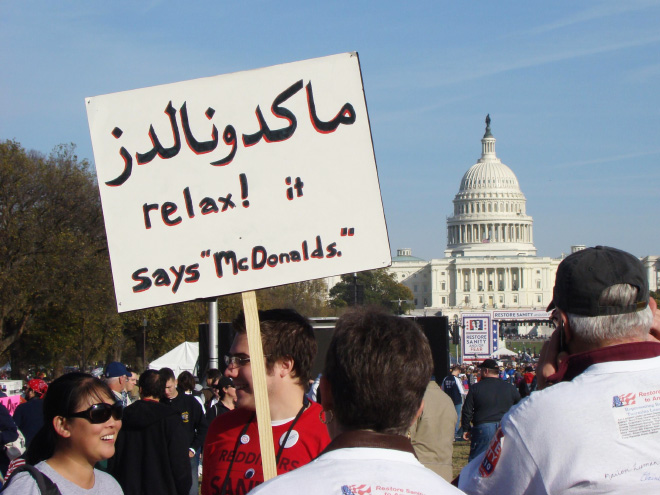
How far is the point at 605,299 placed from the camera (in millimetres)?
2547

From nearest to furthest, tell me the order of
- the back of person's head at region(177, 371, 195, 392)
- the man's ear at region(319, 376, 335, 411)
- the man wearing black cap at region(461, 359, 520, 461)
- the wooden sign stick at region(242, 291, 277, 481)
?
1. the man's ear at region(319, 376, 335, 411)
2. the wooden sign stick at region(242, 291, 277, 481)
3. the back of person's head at region(177, 371, 195, 392)
4. the man wearing black cap at region(461, 359, 520, 461)

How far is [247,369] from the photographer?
3.60m

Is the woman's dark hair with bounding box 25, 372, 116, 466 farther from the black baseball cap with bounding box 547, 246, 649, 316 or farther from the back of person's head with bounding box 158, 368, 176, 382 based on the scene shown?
the back of person's head with bounding box 158, 368, 176, 382

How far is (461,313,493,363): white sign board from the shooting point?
87.8 feet

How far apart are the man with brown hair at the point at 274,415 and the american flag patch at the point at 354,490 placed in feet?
4.91

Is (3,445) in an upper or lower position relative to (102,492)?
lower

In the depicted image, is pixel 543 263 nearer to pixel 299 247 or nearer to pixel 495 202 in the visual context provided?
pixel 495 202

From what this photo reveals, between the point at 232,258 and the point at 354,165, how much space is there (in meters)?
0.55

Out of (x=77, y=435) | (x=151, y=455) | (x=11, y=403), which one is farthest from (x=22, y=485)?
(x=11, y=403)

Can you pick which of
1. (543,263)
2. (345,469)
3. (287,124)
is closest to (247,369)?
(287,124)

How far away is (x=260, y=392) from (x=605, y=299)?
1202 millimetres

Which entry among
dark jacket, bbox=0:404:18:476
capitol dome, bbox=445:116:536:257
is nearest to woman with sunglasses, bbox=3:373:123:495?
dark jacket, bbox=0:404:18:476

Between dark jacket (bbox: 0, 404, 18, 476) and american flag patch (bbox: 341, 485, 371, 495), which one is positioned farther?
dark jacket (bbox: 0, 404, 18, 476)

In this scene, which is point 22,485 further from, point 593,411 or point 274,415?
point 593,411
